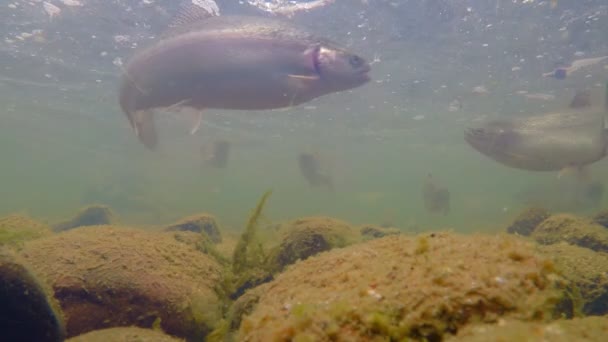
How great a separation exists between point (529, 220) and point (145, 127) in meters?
9.37

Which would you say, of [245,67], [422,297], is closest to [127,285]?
[245,67]

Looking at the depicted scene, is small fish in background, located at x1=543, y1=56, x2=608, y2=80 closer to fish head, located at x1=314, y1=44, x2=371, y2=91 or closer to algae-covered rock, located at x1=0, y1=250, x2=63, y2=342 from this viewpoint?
fish head, located at x1=314, y1=44, x2=371, y2=91

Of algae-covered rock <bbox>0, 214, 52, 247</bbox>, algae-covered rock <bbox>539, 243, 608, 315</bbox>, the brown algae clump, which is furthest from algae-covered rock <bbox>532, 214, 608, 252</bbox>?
algae-covered rock <bbox>0, 214, 52, 247</bbox>

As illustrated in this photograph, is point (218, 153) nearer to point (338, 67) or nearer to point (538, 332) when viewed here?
point (338, 67)

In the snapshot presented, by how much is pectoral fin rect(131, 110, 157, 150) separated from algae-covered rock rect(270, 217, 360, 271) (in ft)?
9.29

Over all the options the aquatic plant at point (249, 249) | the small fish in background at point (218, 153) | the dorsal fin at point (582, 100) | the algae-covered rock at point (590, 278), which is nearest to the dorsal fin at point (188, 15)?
the aquatic plant at point (249, 249)

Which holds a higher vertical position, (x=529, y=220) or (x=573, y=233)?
(x=573, y=233)

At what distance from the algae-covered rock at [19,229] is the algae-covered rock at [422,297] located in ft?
15.2

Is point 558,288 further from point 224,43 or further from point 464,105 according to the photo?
point 464,105

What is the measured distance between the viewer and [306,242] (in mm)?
4621

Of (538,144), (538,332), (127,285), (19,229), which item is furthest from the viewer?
(538,144)

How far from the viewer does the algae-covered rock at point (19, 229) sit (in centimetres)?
494

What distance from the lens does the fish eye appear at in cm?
449

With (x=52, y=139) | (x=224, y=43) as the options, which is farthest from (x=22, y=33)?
(x=52, y=139)
